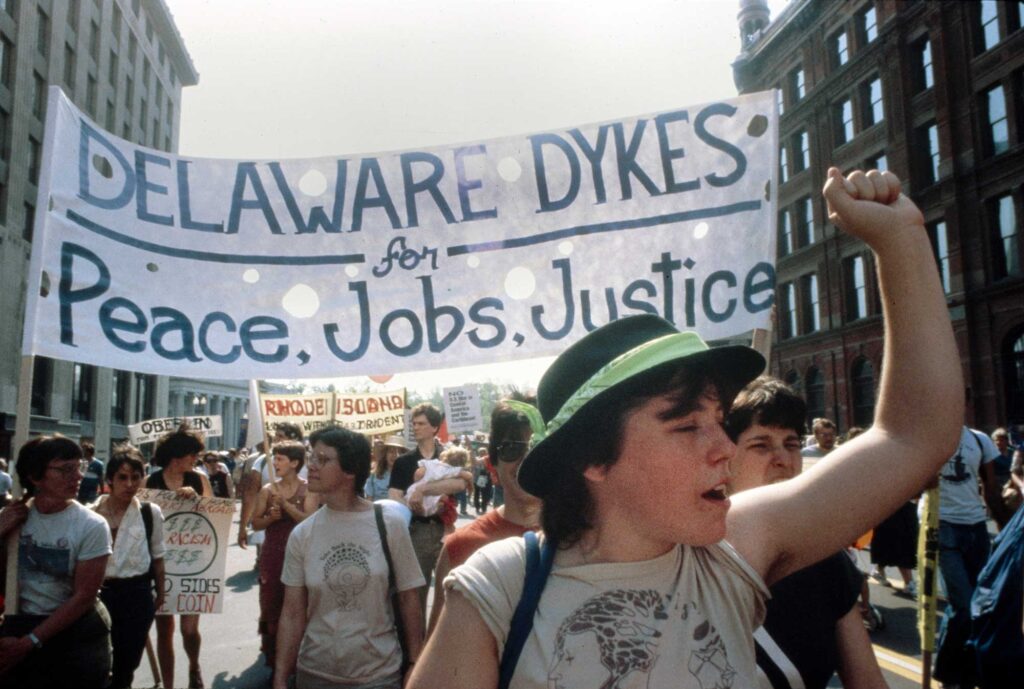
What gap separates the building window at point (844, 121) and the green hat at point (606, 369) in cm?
3303

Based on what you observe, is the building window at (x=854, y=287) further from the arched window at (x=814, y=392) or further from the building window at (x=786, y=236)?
the building window at (x=786, y=236)

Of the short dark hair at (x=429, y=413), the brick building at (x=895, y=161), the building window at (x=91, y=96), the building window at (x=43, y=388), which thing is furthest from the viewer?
the building window at (x=91, y=96)

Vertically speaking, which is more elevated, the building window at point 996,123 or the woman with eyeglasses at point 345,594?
the building window at point 996,123

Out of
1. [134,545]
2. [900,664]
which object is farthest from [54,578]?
[900,664]

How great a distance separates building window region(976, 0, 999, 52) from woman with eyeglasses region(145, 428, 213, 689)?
25937 mm

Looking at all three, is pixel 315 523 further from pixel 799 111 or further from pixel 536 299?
pixel 799 111

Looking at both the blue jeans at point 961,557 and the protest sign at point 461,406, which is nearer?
the blue jeans at point 961,557

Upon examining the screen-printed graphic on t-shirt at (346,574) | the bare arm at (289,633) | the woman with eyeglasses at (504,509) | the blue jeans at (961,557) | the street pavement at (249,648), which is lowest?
the street pavement at (249,648)

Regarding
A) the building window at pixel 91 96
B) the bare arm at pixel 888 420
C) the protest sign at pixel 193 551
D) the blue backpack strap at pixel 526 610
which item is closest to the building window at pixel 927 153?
the protest sign at pixel 193 551

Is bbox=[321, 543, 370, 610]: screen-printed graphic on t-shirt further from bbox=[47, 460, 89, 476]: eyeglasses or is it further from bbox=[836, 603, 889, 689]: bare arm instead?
bbox=[836, 603, 889, 689]: bare arm

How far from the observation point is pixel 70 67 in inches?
1352

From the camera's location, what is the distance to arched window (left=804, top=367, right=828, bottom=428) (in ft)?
108

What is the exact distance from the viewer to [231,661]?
6.68m

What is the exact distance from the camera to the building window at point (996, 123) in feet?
78.1
